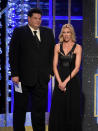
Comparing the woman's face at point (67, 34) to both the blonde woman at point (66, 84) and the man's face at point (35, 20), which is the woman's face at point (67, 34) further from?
the man's face at point (35, 20)

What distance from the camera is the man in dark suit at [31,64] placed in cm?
315

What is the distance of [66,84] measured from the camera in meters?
3.34

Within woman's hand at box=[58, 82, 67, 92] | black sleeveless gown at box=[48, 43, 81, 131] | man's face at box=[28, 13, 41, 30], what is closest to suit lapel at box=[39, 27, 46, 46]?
man's face at box=[28, 13, 41, 30]

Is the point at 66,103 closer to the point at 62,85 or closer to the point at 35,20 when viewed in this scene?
the point at 62,85

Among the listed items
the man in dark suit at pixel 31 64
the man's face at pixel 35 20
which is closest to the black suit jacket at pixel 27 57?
the man in dark suit at pixel 31 64

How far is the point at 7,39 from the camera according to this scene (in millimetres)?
4633

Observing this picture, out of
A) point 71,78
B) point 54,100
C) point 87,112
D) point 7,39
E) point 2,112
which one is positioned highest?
point 7,39

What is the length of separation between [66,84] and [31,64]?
46 cm

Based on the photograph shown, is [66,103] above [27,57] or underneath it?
underneath

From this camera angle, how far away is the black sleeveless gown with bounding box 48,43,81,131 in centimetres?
333

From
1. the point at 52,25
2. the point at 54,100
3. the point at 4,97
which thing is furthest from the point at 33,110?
the point at 52,25

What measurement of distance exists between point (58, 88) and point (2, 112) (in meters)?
1.75

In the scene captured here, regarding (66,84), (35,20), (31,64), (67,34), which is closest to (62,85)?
(66,84)

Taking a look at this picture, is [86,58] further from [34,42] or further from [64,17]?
[64,17]
